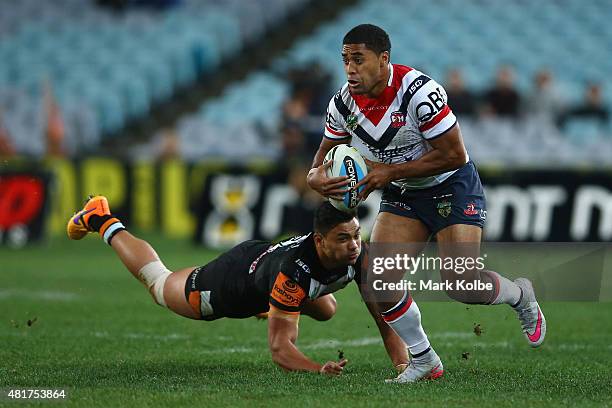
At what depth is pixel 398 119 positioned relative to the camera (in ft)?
22.6

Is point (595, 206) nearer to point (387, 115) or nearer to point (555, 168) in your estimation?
point (555, 168)

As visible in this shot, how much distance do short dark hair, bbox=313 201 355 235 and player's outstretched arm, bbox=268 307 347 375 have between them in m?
0.56

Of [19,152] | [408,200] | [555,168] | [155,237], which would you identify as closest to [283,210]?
[155,237]

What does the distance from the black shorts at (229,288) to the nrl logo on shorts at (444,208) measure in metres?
1.23

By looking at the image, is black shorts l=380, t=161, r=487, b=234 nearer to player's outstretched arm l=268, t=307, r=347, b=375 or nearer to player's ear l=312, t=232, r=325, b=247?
player's ear l=312, t=232, r=325, b=247

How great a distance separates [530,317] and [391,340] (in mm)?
933

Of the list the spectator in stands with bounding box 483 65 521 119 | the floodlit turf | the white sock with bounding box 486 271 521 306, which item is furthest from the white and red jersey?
the spectator in stands with bounding box 483 65 521 119

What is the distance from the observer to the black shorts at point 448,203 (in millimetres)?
7164

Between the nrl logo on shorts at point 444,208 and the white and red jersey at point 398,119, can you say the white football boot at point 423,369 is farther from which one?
the white and red jersey at point 398,119

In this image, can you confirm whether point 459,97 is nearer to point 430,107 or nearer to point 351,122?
point 351,122

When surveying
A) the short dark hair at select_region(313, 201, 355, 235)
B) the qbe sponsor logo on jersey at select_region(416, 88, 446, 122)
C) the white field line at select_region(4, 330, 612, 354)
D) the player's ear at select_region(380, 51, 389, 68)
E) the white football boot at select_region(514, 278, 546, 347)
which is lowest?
the white field line at select_region(4, 330, 612, 354)

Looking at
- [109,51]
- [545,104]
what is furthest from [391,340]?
[109,51]

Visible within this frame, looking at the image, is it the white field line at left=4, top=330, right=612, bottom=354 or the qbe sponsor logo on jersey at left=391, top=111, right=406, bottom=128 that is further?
the white field line at left=4, top=330, right=612, bottom=354

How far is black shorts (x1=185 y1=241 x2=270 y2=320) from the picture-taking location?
23.7 ft
